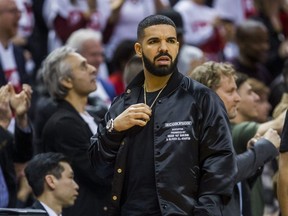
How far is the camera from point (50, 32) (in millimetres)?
11328

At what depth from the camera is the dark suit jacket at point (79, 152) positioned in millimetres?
7512

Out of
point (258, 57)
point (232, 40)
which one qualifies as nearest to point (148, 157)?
point (258, 57)

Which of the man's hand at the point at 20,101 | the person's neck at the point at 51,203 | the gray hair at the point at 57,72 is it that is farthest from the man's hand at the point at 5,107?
the person's neck at the point at 51,203

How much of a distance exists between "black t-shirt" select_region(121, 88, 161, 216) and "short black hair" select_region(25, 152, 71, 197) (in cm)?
149

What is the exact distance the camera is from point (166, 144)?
5.88 meters

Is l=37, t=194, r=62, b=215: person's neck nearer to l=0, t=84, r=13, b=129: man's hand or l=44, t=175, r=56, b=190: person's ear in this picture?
l=44, t=175, r=56, b=190: person's ear

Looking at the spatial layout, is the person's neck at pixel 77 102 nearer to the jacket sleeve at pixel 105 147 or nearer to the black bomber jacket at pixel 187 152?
the jacket sleeve at pixel 105 147

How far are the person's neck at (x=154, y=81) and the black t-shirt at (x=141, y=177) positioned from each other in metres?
0.23

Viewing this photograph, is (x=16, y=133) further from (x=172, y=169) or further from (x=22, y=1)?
(x=22, y=1)

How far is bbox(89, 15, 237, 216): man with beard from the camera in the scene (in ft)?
19.1

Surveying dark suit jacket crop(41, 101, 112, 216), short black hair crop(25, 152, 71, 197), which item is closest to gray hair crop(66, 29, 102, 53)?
dark suit jacket crop(41, 101, 112, 216)

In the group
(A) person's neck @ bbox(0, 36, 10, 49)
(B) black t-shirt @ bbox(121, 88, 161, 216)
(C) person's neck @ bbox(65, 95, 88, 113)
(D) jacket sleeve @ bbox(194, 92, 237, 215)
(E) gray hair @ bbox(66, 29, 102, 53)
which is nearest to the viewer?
(D) jacket sleeve @ bbox(194, 92, 237, 215)

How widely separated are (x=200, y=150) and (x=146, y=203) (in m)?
0.46

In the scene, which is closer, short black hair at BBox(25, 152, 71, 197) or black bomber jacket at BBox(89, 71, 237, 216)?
black bomber jacket at BBox(89, 71, 237, 216)
